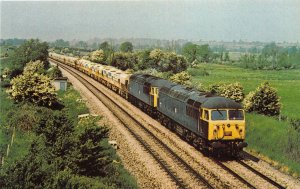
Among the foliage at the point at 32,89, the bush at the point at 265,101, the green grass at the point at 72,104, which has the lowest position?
the green grass at the point at 72,104

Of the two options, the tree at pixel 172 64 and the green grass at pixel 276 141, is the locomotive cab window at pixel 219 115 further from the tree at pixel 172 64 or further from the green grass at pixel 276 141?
the tree at pixel 172 64

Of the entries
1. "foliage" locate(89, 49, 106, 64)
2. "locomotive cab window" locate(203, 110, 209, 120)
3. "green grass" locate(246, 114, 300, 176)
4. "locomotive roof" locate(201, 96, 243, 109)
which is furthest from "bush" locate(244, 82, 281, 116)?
"foliage" locate(89, 49, 106, 64)

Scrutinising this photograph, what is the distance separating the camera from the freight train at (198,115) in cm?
2330

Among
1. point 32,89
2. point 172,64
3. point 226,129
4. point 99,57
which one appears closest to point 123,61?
point 172,64

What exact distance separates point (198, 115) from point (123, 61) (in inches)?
2941

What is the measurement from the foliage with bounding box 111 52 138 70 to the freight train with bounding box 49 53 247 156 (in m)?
58.2

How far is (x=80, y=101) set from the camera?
4366 cm

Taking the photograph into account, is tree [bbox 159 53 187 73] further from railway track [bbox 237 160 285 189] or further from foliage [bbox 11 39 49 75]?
railway track [bbox 237 160 285 189]

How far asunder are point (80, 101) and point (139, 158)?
21070 mm

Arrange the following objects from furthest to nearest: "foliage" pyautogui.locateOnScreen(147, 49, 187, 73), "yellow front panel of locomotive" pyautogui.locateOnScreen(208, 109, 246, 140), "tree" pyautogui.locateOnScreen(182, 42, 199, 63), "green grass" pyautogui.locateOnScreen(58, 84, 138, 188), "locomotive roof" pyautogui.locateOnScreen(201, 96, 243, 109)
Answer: "tree" pyautogui.locateOnScreen(182, 42, 199, 63) < "foliage" pyautogui.locateOnScreen(147, 49, 187, 73) < "locomotive roof" pyautogui.locateOnScreen(201, 96, 243, 109) < "yellow front panel of locomotive" pyautogui.locateOnScreen(208, 109, 246, 140) < "green grass" pyautogui.locateOnScreen(58, 84, 138, 188)

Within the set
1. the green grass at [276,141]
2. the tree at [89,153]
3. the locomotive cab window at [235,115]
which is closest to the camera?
the tree at [89,153]

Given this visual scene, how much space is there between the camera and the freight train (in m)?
23.3

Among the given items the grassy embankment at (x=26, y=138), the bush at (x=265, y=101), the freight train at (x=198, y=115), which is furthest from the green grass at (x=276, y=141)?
the grassy embankment at (x=26, y=138)

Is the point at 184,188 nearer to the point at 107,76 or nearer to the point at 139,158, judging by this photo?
the point at 139,158
